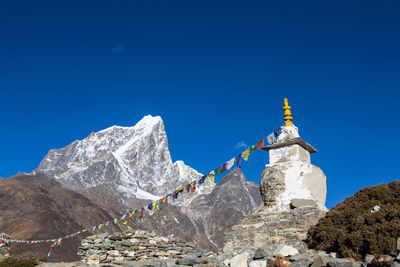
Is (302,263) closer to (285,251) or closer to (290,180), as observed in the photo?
(285,251)

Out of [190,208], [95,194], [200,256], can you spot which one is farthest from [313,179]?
[190,208]

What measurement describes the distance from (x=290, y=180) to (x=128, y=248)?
5.74m

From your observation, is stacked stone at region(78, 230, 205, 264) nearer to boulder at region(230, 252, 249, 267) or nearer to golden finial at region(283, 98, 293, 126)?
boulder at region(230, 252, 249, 267)

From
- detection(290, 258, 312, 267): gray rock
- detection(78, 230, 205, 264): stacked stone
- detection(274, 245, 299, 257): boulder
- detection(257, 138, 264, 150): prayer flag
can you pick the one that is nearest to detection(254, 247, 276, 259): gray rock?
detection(274, 245, 299, 257): boulder

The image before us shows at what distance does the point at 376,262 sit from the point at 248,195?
18782 cm

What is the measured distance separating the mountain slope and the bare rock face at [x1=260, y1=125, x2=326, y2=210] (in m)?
45.4

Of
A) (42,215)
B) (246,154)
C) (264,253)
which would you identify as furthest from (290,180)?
(42,215)

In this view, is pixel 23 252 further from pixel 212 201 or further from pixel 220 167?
pixel 212 201

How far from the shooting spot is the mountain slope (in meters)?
54.4

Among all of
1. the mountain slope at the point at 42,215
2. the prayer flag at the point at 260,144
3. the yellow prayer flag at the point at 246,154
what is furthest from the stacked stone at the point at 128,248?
the mountain slope at the point at 42,215

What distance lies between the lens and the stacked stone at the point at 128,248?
39.2 feet

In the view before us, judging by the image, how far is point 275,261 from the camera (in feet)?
20.3

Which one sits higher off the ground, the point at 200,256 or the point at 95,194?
the point at 95,194

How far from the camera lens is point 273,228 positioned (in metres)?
10.8
